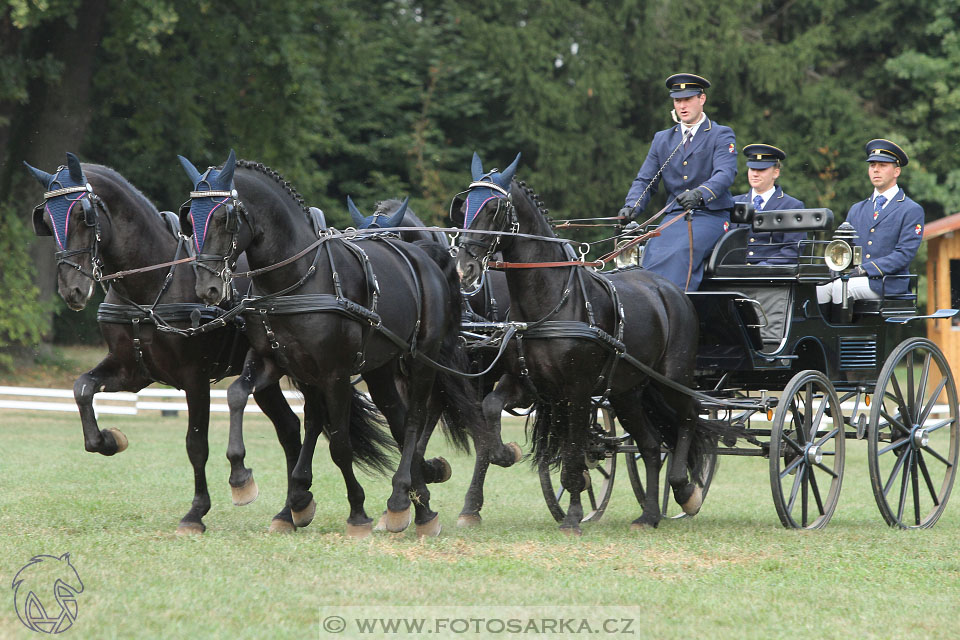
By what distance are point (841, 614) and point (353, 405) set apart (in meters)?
3.98

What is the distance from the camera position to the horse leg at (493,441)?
24.6 ft

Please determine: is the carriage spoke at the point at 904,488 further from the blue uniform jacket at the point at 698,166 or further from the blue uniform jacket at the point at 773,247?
the blue uniform jacket at the point at 698,166

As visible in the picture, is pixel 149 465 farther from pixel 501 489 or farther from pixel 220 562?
pixel 220 562

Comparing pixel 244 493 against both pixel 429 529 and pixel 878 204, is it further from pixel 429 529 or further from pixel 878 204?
pixel 878 204

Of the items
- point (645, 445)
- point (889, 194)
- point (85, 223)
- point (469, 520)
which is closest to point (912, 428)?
point (889, 194)

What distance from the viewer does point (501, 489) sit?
11.4 m

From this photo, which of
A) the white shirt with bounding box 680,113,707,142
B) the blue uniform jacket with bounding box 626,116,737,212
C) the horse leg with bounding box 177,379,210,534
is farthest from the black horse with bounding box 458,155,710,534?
the horse leg with bounding box 177,379,210,534

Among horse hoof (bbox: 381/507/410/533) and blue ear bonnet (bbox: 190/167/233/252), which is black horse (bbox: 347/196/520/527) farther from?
blue ear bonnet (bbox: 190/167/233/252)

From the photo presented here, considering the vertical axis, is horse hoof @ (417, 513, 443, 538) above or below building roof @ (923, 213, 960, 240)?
below

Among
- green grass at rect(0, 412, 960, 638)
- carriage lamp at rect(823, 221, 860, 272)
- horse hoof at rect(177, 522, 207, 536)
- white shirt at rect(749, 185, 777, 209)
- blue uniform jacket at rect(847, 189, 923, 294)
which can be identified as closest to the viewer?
green grass at rect(0, 412, 960, 638)

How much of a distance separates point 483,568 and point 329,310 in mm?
1777

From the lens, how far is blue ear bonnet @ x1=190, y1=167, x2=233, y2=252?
21.2 ft

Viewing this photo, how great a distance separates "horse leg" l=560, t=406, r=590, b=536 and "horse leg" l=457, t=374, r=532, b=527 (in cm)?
33

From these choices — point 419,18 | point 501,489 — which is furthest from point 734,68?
point 501,489
